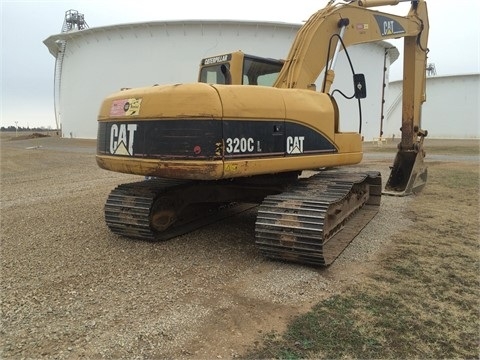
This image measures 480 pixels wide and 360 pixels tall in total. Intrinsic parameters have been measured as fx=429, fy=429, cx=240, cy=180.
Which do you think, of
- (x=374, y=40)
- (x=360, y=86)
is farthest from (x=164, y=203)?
(x=374, y=40)

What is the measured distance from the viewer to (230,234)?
19.2ft

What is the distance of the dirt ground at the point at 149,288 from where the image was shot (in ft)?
10.00

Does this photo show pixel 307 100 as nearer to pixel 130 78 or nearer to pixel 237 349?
pixel 237 349

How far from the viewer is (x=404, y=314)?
3520 millimetres

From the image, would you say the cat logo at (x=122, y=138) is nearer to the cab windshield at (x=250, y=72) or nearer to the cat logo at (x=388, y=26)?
the cab windshield at (x=250, y=72)

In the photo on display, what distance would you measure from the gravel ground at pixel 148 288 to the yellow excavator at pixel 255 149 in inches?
12.9

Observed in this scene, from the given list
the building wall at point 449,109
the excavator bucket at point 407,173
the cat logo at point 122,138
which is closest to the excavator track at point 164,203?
the cat logo at point 122,138

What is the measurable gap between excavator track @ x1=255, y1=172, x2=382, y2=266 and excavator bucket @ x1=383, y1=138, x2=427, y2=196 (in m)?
3.72

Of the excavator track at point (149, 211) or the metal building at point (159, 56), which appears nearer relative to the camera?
the excavator track at point (149, 211)

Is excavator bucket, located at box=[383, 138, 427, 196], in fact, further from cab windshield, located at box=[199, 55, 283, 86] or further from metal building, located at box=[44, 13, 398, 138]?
metal building, located at box=[44, 13, 398, 138]

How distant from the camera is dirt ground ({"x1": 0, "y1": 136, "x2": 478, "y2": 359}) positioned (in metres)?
3.05

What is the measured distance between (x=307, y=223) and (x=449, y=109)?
4308 centimetres

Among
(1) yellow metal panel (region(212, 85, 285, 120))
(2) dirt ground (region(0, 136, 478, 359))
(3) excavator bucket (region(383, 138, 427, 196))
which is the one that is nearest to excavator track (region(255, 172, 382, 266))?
(2) dirt ground (region(0, 136, 478, 359))

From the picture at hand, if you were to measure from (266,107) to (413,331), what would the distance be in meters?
2.67
